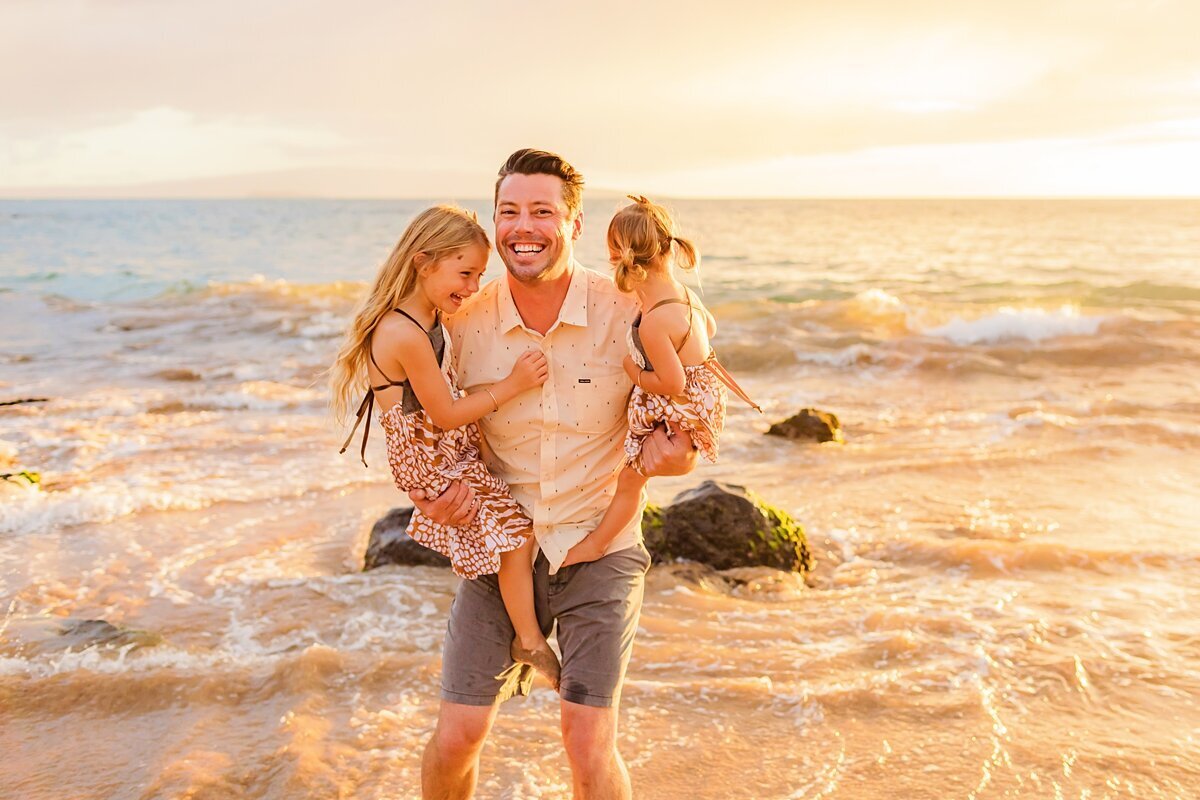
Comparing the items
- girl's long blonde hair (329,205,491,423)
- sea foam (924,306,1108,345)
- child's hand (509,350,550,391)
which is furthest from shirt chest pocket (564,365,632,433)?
sea foam (924,306,1108,345)

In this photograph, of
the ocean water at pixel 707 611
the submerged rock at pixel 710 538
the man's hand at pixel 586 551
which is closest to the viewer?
the man's hand at pixel 586 551

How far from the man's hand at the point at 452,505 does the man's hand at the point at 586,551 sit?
36cm

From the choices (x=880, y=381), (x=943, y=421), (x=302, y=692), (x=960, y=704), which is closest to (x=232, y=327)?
(x=880, y=381)

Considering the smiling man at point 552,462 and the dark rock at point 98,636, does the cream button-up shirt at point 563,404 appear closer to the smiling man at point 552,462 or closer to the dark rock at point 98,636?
the smiling man at point 552,462

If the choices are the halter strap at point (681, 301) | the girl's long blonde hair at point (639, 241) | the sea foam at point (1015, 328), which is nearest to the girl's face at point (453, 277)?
the girl's long blonde hair at point (639, 241)

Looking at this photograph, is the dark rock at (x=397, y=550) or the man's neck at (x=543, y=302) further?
the dark rock at (x=397, y=550)

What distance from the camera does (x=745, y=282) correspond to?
3175cm

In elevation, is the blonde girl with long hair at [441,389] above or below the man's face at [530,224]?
below

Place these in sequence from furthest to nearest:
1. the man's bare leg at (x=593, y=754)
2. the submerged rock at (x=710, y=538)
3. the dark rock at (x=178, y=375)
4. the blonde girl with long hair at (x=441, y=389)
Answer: the dark rock at (x=178, y=375) < the submerged rock at (x=710, y=538) < the blonde girl with long hair at (x=441, y=389) < the man's bare leg at (x=593, y=754)

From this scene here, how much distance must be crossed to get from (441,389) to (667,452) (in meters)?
0.77

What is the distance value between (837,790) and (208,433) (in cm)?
855

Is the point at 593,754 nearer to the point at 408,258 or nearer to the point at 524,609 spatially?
the point at 524,609

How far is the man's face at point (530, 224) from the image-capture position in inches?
133

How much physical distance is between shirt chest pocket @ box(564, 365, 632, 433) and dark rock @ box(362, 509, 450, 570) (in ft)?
11.3
